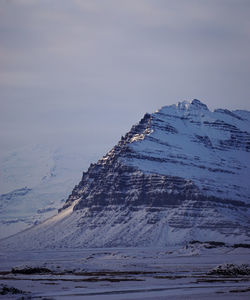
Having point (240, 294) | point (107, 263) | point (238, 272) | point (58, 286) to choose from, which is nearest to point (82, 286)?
point (58, 286)

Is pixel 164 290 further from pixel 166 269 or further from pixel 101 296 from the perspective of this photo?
pixel 166 269

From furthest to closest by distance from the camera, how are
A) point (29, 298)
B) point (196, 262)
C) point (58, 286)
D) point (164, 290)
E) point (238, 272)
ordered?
point (196, 262)
point (238, 272)
point (58, 286)
point (164, 290)
point (29, 298)

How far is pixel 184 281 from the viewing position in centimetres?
12012

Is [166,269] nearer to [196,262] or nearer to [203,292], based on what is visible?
[196,262]

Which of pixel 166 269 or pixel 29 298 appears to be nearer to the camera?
pixel 29 298

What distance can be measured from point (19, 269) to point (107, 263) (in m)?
40.8

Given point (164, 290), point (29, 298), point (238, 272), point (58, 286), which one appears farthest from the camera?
point (238, 272)

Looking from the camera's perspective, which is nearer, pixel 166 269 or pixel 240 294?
pixel 240 294

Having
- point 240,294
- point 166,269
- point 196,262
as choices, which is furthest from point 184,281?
point 196,262

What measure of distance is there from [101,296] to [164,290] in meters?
11.6

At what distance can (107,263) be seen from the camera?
630 feet

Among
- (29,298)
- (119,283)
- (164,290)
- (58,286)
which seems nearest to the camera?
(29,298)

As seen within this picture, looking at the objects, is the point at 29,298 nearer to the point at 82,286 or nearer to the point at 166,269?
the point at 82,286

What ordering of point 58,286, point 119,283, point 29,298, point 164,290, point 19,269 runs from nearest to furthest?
point 29,298 < point 164,290 < point 58,286 < point 119,283 < point 19,269
